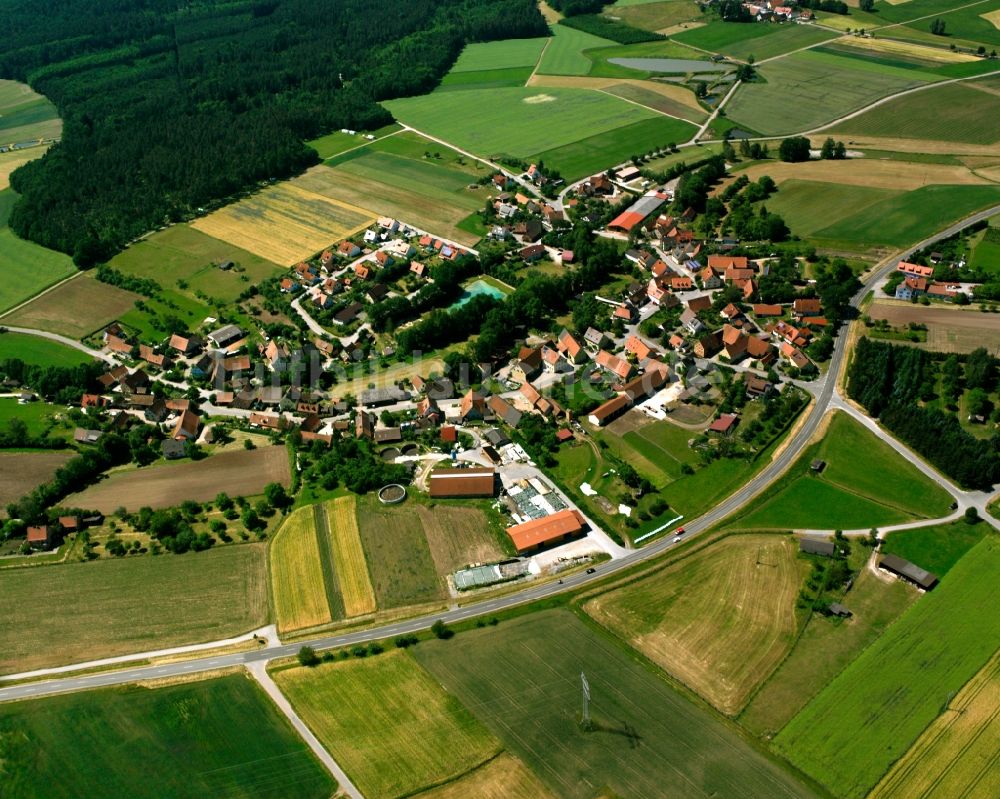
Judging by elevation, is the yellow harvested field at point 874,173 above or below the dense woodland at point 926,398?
above

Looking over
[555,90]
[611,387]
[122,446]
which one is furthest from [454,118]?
[122,446]

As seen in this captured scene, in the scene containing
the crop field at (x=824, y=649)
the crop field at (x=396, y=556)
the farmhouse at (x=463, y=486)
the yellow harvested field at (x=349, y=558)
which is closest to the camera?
the crop field at (x=824, y=649)

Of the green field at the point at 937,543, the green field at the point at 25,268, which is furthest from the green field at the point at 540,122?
the green field at the point at 937,543

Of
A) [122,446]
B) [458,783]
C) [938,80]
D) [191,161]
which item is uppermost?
[938,80]

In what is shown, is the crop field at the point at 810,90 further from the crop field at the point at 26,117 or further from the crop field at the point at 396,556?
the crop field at the point at 26,117

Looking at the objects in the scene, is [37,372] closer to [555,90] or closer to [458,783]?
[458,783]

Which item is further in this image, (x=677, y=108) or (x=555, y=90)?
(x=555, y=90)
